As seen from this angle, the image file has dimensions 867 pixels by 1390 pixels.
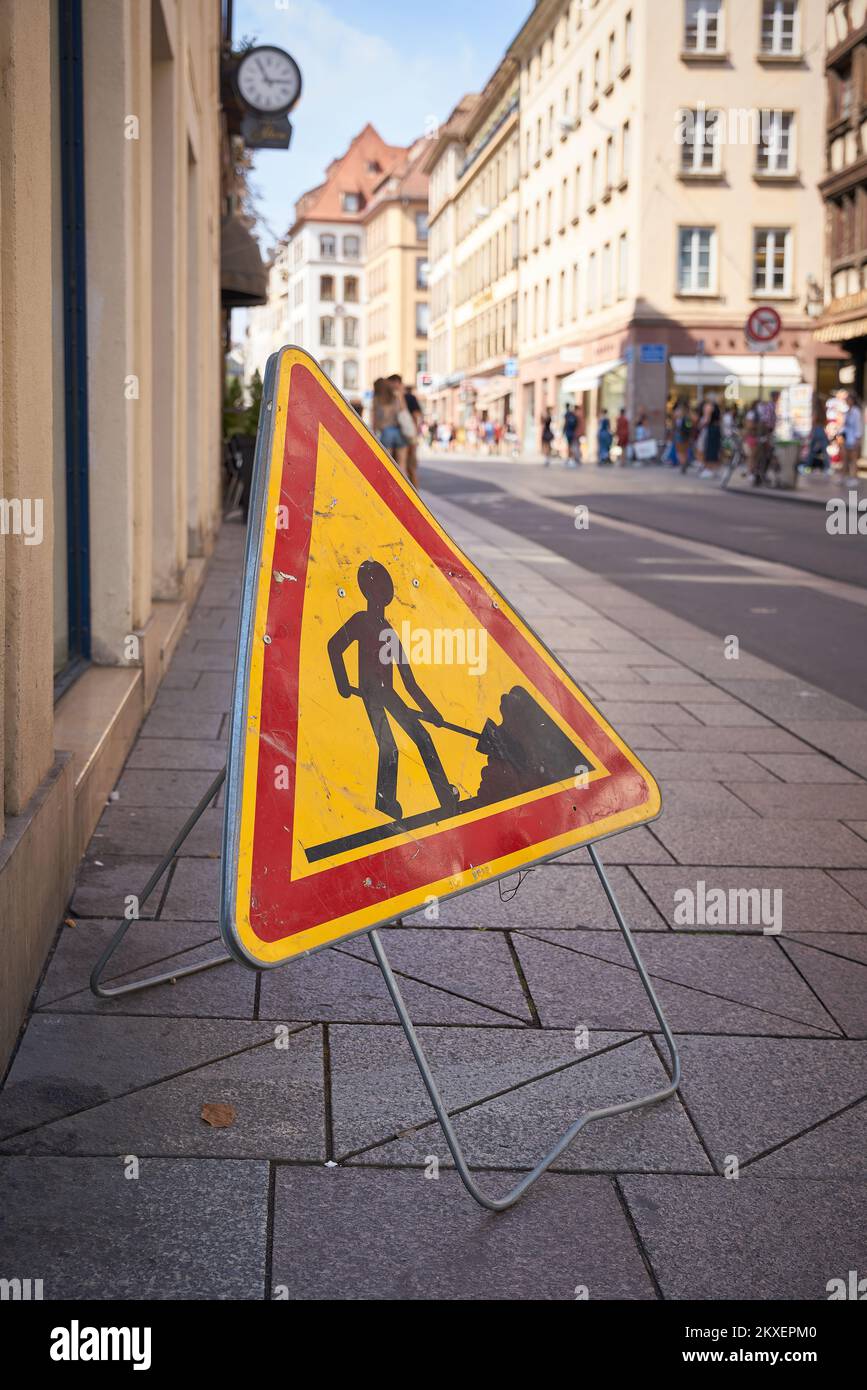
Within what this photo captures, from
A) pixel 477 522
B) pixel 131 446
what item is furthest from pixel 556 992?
pixel 477 522

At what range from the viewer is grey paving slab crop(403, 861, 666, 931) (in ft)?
14.7

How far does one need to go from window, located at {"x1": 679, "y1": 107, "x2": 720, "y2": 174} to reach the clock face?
30.2m

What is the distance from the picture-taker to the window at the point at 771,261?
4749cm

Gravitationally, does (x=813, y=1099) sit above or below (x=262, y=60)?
below

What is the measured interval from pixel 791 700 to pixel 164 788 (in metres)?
3.78

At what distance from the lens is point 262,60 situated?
737 inches

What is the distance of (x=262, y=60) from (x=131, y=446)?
13.6 m

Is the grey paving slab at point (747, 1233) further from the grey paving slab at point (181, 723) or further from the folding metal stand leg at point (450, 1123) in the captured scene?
the grey paving slab at point (181, 723)

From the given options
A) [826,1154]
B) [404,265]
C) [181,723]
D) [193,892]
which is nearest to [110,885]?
[193,892]

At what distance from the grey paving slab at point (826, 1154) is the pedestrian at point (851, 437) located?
33225 millimetres

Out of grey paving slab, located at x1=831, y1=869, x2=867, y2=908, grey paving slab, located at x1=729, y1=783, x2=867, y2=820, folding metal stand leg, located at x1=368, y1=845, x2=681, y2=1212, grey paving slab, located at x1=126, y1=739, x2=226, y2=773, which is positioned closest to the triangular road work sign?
folding metal stand leg, located at x1=368, y1=845, x2=681, y2=1212

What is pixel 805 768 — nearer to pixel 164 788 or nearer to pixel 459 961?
pixel 164 788

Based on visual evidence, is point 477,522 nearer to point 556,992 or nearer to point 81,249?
point 81,249

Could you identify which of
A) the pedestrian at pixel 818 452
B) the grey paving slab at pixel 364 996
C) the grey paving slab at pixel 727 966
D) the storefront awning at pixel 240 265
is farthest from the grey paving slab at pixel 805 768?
the pedestrian at pixel 818 452
